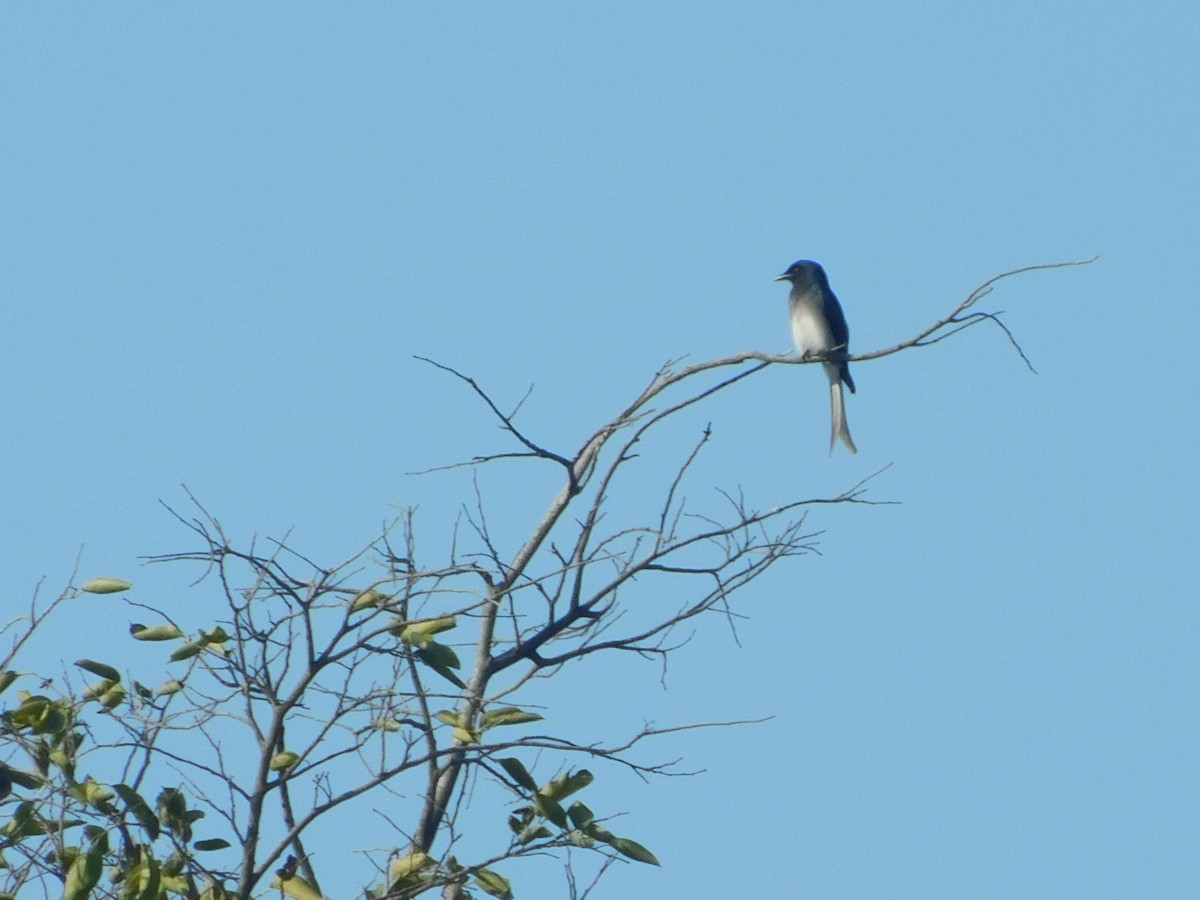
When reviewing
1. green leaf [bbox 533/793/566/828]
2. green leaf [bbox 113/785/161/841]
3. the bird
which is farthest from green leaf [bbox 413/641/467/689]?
the bird

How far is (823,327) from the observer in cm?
1143

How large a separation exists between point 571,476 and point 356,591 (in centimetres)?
107

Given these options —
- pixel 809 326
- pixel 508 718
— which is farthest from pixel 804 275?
pixel 508 718

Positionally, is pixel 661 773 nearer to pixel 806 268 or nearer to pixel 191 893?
pixel 191 893

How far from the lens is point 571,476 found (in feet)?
17.4

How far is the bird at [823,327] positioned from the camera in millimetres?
11203

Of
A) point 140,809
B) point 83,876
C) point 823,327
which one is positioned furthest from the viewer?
point 823,327

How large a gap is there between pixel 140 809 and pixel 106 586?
0.56m

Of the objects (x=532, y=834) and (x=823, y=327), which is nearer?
(x=532, y=834)

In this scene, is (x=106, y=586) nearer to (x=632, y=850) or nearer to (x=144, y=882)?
(x=144, y=882)

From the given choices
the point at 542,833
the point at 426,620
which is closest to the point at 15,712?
the point at 426,620

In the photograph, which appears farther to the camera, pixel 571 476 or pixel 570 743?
pixel 571 476

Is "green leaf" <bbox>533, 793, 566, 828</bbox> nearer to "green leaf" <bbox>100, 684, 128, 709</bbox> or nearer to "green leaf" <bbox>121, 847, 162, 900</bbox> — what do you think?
"green leaf" <bbox>121, 847, 162, 900</bbox>

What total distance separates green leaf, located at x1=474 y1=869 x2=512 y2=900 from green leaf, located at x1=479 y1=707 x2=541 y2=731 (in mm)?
373
